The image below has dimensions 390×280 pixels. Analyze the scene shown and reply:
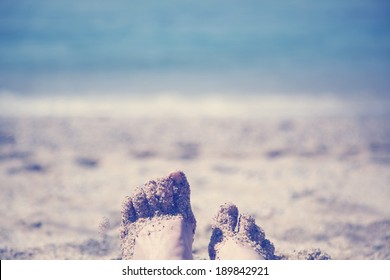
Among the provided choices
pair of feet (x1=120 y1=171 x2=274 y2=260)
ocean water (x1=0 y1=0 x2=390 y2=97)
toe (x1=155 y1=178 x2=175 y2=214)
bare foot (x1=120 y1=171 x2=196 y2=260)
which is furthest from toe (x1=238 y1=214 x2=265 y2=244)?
ocean water (x1=0 y1=0 x2=390 y2=97)

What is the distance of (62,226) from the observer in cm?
420

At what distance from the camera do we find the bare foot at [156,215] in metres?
2.92

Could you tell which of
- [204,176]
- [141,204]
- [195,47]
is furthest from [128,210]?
[195,47]

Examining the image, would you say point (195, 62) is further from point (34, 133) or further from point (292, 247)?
Result: point (292, 247)

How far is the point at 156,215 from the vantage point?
308 cm

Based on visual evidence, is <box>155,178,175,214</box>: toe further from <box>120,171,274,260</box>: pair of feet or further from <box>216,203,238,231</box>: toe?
<box>216,203,238,231</box>: toe

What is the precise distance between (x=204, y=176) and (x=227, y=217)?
2.54 m

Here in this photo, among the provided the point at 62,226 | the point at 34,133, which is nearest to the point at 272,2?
the point at 34,133

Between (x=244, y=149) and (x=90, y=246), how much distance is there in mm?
3183

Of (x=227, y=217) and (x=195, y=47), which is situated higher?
(x=195, y=47)

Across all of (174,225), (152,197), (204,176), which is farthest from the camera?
(204,176)

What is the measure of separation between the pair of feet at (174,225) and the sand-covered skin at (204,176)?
1.26ft

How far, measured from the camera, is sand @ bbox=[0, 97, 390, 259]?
3.93 metres

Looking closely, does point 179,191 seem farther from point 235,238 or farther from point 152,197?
point 235,238
